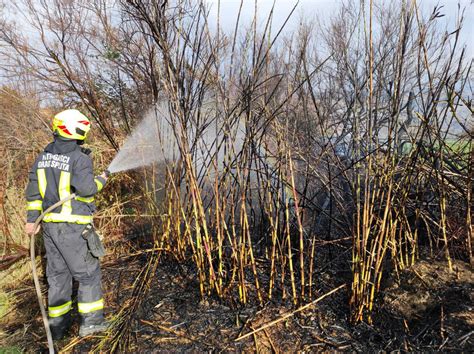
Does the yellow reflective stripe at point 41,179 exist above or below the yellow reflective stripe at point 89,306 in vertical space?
above

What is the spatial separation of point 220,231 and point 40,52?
4.64m

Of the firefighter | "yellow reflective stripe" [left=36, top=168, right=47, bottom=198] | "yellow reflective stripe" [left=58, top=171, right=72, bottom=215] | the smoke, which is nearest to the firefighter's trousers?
the firefighter

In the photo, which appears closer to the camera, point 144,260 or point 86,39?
point 144,260

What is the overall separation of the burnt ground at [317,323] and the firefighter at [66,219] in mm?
189

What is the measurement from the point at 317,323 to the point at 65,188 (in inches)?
81.4

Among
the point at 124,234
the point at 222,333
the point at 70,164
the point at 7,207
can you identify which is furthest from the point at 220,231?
the point at 7,207

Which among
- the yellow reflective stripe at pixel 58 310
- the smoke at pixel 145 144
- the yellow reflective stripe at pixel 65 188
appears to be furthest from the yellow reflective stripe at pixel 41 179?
the smoke at pixel 145 144

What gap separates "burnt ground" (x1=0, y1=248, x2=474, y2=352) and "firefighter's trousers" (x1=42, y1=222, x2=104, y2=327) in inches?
6.9

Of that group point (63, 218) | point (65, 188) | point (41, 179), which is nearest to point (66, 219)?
point (63, 218)

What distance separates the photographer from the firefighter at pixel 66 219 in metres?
2.29

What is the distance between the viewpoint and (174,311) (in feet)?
7.77

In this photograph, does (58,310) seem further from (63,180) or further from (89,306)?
(63,180)

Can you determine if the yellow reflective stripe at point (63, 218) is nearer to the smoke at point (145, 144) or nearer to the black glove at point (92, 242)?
the black glove at point (92, 242)

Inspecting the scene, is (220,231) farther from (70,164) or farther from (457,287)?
(457,287)
